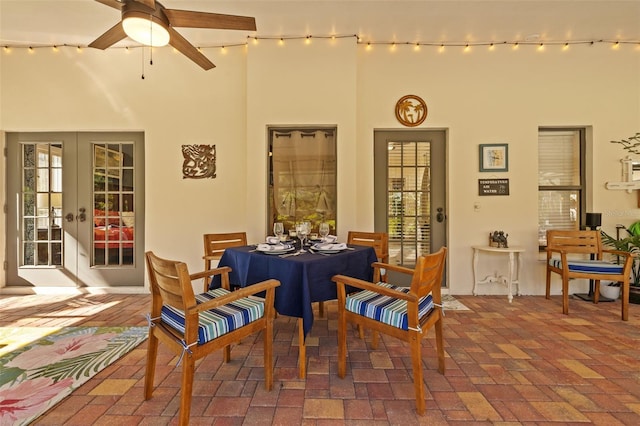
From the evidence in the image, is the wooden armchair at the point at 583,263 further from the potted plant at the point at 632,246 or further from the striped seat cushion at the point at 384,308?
the striped seat cushion at the point at 384,308

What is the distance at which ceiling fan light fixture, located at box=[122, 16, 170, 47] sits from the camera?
1.97 m

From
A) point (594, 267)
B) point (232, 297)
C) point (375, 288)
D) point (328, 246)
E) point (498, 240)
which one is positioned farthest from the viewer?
point (498, 240)

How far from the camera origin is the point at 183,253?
12.1 feet

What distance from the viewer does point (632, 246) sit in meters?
3.31

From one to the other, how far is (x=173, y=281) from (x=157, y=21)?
183 cm

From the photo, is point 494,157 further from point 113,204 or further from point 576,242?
point 113,204

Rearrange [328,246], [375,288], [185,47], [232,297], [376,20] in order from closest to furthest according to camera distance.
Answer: [232,297]
[375,288]
[328,246]
[185,47]
[376,20]

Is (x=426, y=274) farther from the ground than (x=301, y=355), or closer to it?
farther from the ground

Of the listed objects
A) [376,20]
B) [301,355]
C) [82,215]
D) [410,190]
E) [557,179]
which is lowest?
[301,355]

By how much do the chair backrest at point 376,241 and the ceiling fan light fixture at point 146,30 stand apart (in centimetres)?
237

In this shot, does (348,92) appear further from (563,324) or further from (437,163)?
(563,324)

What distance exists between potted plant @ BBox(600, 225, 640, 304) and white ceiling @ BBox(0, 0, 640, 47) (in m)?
2.39

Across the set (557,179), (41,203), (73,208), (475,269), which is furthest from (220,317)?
(557,179)

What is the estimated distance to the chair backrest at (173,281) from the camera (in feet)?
4.43
